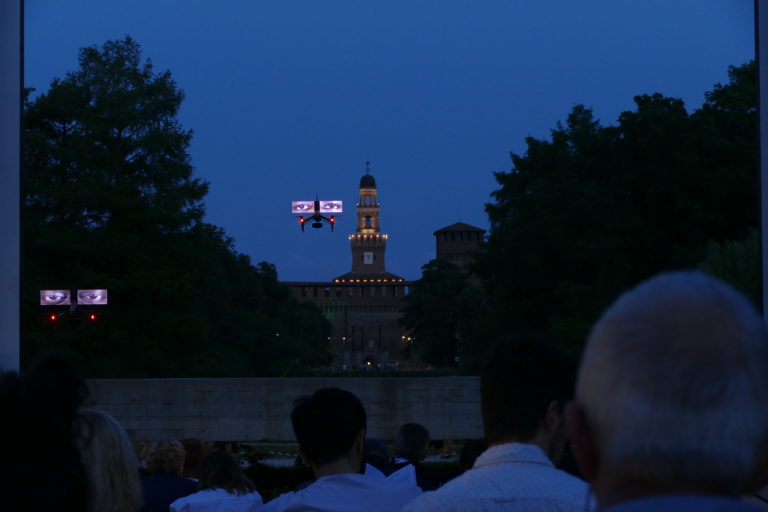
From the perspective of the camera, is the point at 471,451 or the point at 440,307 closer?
the point at 471,451

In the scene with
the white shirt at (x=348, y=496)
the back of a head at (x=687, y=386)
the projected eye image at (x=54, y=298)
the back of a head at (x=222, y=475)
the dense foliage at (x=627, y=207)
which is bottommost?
the back of a head at (x=222, y=475)

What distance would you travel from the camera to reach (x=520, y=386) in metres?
3.00

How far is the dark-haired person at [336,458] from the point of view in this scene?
378cm

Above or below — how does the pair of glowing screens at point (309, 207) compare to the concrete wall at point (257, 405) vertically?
above

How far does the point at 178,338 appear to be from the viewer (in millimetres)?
33688

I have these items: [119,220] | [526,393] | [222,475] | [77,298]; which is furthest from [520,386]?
[119,220]

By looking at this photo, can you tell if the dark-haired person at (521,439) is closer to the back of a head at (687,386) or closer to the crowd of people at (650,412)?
the crowd of people at (650,412)

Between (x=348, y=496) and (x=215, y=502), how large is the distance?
5.77 ft

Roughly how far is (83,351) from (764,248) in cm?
2752

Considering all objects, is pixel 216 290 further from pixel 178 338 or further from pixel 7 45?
pixel 7 45

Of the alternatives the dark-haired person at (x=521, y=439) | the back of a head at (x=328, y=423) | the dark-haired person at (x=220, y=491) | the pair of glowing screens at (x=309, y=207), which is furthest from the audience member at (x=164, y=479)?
the pair of glowing screens at (x=309, y=207)

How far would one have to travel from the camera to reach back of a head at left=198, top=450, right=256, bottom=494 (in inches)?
219

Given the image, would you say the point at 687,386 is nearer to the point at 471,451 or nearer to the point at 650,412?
the point at 650,412

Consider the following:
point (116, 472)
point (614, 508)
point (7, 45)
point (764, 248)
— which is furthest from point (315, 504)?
point (7, 45)
